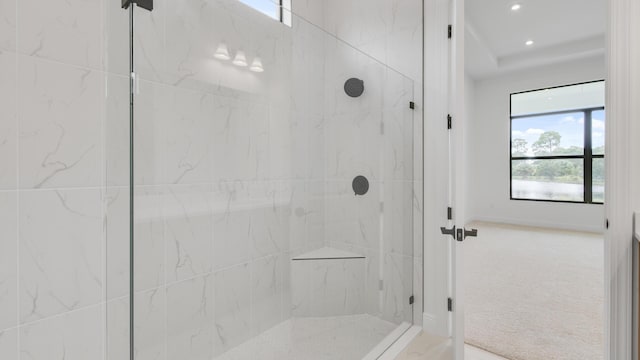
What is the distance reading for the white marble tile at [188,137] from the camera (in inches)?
45.4

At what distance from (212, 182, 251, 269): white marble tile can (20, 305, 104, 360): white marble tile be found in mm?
537

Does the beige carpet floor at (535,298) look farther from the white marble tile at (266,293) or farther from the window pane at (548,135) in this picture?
the window pane at (548,135)

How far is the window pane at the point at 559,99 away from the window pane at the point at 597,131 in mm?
180

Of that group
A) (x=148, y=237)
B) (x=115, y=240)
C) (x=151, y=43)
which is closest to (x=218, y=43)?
(x=151, y=43)

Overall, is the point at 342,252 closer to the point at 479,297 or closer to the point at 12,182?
the point at 12,182

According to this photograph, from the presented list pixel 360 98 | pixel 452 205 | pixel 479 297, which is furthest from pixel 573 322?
pixel 360 98

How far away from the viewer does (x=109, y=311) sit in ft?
4.17

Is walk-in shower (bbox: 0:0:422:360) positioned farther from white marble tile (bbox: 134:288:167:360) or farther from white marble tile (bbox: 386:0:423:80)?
white marble tile (bbox: 386:0:423:80)

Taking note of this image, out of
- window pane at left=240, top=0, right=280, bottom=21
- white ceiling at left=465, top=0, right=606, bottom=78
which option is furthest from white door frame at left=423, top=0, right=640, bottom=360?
white ceiling at left=465, top=0, right=606, bottom=78

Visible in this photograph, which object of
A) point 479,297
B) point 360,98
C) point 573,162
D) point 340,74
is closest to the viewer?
point 340,74

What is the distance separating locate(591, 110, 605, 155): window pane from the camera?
219 inches

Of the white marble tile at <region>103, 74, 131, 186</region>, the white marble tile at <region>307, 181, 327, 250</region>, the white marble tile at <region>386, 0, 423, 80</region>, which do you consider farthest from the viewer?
the white marble tile at <region>386, 0, 423, 80</region>

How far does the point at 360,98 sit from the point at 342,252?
0.85 m

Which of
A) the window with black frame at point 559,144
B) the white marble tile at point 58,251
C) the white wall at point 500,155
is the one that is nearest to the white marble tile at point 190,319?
the white marble tile at point 58,251
